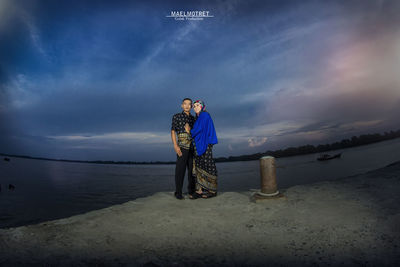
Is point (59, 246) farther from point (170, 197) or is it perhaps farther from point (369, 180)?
point (369, 180)

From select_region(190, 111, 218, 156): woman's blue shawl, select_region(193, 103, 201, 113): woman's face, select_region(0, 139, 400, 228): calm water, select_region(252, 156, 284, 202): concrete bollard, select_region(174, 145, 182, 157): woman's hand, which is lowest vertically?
select_region(0, 139, 400, 228): calm water

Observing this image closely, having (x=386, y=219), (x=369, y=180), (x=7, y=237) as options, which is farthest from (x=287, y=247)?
(x=369, y=180)

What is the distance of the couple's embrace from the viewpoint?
189 inches

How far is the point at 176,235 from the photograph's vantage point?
116 inches

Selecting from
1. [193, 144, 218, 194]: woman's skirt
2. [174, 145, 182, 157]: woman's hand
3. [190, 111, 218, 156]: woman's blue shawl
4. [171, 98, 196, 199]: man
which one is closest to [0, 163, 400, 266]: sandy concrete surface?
[193, 144, 218, 194]: woman's skirt

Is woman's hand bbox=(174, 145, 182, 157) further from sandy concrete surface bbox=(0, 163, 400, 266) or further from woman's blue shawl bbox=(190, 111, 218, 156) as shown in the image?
sandy concrete surface bbox=(0, 163, 400, 266)

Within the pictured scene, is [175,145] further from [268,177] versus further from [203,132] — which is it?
[268,177]

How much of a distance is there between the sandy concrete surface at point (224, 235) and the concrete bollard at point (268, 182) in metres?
0.18

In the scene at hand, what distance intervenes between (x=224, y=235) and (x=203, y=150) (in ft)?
7.29

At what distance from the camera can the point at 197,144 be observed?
16.0ft

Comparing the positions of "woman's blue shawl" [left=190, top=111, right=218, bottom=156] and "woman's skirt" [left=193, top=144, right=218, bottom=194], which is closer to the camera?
"woman's blue shawl" [left=190, top=111, right=218, bottom=156]

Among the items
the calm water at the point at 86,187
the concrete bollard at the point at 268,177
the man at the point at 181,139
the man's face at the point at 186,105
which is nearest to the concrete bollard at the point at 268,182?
the concrete bollard at the point at 268,177

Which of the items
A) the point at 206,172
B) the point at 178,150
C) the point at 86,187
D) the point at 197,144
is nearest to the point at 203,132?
the point at 197,144

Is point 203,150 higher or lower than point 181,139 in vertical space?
lower
